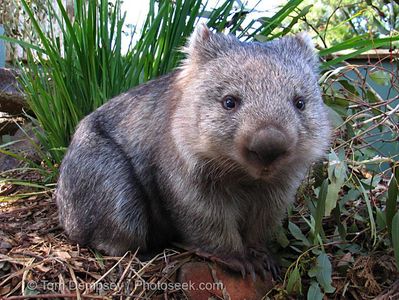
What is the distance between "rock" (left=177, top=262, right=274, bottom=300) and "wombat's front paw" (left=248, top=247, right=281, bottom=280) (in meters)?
0.10

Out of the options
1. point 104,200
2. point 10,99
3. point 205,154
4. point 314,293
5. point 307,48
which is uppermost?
point 307,48

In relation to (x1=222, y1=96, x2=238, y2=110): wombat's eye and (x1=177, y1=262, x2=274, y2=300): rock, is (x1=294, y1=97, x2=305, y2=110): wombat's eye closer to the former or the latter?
(x1=222, y1=96, x2=238, y2=110): wombat's eye

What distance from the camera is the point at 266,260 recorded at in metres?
2.76

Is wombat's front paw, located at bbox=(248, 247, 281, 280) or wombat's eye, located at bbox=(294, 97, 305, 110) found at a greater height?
wombat's eye, located at bbox=(294, 97, 305, 110)

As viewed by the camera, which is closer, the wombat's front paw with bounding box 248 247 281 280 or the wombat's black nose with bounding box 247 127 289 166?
the wombat's black nose with bounding box 247 127 289 166

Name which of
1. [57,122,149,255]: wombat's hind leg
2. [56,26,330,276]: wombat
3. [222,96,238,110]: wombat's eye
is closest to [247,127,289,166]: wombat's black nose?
[56,26,330,276]: wombat

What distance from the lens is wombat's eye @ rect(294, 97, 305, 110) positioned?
7.90 ft

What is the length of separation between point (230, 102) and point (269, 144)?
1.33 ft

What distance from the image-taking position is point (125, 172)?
114 inches

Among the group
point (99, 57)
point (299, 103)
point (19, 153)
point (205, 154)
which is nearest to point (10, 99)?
point (19, 153)

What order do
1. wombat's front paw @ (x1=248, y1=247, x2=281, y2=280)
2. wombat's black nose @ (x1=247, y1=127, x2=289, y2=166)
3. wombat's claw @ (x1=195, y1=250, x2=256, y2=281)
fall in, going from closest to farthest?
1. wombat's black nose @ (x1=247, y1=127, x2=289, y2=166)
2. wombat's claw @ (x1=195, y1=250, x2=256, y2=281)
3. wombat's front paw @ (x1=248, y1=247, x2=281, y2=280)

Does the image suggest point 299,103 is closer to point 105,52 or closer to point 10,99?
point 105,52

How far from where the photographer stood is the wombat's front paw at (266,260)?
274 centimetres

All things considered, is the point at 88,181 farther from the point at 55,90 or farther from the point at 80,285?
the point at 55,90
